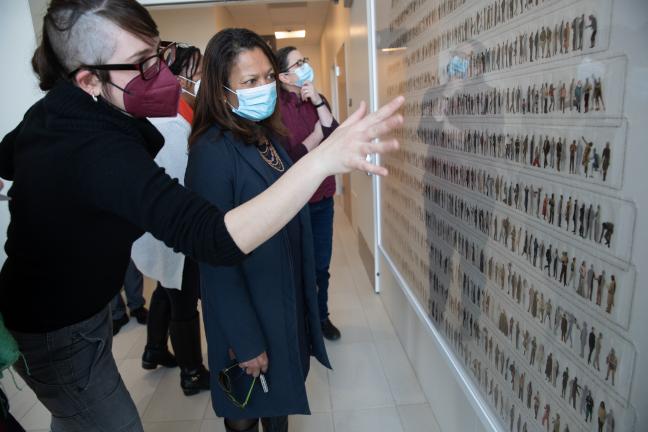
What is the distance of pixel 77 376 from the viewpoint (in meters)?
1.01

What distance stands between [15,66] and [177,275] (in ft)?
7.31

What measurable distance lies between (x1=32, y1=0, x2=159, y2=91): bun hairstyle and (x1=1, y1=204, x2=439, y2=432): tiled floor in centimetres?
170

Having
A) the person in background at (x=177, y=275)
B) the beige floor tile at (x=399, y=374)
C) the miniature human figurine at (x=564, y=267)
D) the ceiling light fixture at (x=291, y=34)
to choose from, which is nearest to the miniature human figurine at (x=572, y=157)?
the miniature human figurine at (x=564, y=267)

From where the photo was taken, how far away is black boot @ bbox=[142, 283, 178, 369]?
7.41ft

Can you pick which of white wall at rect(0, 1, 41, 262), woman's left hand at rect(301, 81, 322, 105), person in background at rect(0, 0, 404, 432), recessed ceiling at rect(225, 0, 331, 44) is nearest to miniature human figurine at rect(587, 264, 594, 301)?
person in background at rect(0, 0, 404, 432)

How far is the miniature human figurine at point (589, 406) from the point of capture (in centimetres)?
74

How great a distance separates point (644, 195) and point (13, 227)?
1195 millimetres

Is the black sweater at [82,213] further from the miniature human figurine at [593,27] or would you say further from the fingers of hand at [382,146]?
the miniature human figurine at [593,27]

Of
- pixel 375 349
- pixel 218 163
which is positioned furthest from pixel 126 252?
pixel 375 349

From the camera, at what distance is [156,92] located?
0.99 metres

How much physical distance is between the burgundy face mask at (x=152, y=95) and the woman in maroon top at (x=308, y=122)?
1.27 m

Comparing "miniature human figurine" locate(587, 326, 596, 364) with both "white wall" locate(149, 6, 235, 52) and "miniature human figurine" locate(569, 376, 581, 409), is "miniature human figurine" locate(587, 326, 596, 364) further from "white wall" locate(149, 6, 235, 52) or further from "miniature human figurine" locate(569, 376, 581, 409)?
"white wall" locate(149, 6, 235, 52)

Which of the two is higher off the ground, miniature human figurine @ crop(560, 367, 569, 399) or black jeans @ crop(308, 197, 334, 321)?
miniature human figurine @ crop(560, 367, 569, 399)

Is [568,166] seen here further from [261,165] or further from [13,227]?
[13,227]
